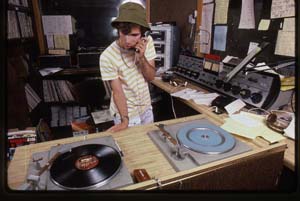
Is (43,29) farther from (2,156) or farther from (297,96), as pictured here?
(297,96)

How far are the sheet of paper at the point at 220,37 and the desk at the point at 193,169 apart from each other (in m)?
1.11

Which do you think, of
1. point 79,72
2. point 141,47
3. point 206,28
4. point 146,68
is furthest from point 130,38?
point 79,72

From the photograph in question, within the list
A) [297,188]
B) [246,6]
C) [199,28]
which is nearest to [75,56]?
[199,28]

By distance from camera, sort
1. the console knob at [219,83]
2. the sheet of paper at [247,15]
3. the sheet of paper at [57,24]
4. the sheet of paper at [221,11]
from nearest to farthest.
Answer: the console knob at [219,83] → the sheet of paper at [247,15] → the sheet of paper at [221,11] → the sheet of paper at [57,24]

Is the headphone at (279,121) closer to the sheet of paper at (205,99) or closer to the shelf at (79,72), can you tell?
the sheet of paper at (205,99)

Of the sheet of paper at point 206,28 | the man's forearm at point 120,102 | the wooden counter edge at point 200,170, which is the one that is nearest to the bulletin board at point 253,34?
the sheet of paper at point 206,28

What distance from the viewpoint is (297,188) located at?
1.43 feet

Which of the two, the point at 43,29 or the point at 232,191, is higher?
the point at 43,29

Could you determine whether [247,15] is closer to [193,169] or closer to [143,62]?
[143,62]

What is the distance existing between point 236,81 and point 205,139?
1.95ft

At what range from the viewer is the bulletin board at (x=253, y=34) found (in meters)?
1.29

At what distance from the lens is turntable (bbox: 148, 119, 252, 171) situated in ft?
2.11

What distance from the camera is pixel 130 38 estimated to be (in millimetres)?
1090

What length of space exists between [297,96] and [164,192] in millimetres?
348
